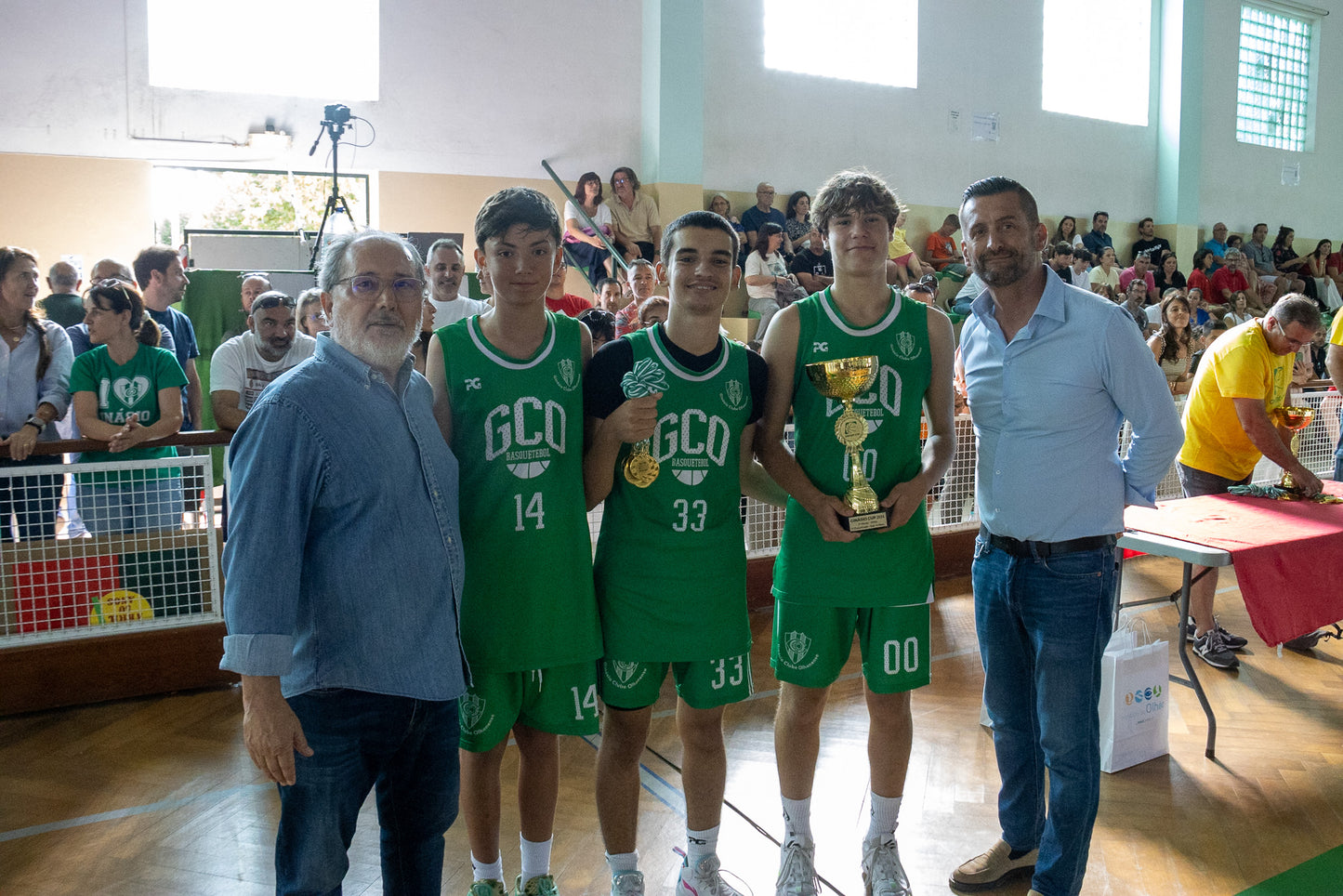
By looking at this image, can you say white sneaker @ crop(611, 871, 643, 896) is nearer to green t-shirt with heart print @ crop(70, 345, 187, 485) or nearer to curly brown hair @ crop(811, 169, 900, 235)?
curly brown hair @ crop(811, 169, 900, 235)

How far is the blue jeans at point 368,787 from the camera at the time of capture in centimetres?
189

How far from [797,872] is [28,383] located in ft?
13.9

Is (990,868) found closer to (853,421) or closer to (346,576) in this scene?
(853,421)

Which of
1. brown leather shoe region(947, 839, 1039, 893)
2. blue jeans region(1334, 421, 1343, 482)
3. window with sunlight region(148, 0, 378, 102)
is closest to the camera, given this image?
brown leather shoe region(947, 839, 1039, 893)

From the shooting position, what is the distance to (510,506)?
7.77ft

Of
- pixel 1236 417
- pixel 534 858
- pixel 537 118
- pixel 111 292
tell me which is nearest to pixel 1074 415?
pixel 534 858

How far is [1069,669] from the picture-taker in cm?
262

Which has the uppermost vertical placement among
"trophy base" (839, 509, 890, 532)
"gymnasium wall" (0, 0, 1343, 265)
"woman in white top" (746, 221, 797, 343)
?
"gymnasium wall" (0, 0, 1343, 265)

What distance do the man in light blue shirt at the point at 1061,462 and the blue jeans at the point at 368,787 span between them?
1.56 metres

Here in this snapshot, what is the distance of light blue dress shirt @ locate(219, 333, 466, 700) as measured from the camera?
Answer: 1.79m

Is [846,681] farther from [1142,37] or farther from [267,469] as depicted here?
[1142,37]

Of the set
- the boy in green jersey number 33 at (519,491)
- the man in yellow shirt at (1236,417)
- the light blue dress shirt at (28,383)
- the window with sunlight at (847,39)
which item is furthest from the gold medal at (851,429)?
the window with sunlight at (847,39)

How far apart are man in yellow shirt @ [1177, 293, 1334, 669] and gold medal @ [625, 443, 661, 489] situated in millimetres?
3061

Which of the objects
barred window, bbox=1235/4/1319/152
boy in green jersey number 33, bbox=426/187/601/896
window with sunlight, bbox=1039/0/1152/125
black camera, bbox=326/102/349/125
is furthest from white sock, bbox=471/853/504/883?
barred window, bbox=1235/4/1319/152
